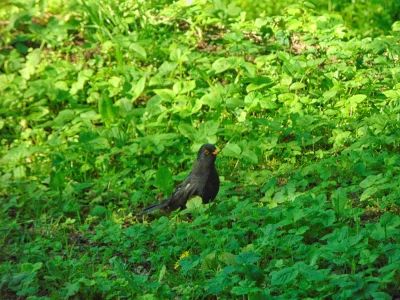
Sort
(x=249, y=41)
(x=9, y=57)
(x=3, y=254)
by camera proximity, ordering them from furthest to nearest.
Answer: (x=9, y=57) → (x=249, y=41) → (x=3, y=254)

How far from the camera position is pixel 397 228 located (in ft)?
17.6

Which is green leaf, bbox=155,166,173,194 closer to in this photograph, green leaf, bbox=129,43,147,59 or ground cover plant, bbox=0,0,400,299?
ground cover plant, bbox=0,0,400,299

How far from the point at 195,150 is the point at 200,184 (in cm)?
83

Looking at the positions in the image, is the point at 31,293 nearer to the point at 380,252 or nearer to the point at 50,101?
the point at 380,252

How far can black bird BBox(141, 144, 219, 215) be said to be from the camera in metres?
6.40

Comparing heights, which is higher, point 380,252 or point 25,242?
point 380,252

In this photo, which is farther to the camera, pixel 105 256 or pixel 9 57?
pixel 9 57

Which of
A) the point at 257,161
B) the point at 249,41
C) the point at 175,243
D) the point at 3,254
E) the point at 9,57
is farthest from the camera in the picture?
the point at 9,57

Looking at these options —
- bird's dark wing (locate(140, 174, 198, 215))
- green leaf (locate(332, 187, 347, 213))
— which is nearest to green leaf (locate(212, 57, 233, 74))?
bird's dark wing (locate(140, 174, 198, 215))

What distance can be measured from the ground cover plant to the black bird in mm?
138

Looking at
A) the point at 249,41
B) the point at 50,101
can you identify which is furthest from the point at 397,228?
the point at 50,101

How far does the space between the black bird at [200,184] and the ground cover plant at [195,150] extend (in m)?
0.14

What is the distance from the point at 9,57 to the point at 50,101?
0.87 metres

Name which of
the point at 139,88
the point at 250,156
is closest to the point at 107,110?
the point at 139,88
